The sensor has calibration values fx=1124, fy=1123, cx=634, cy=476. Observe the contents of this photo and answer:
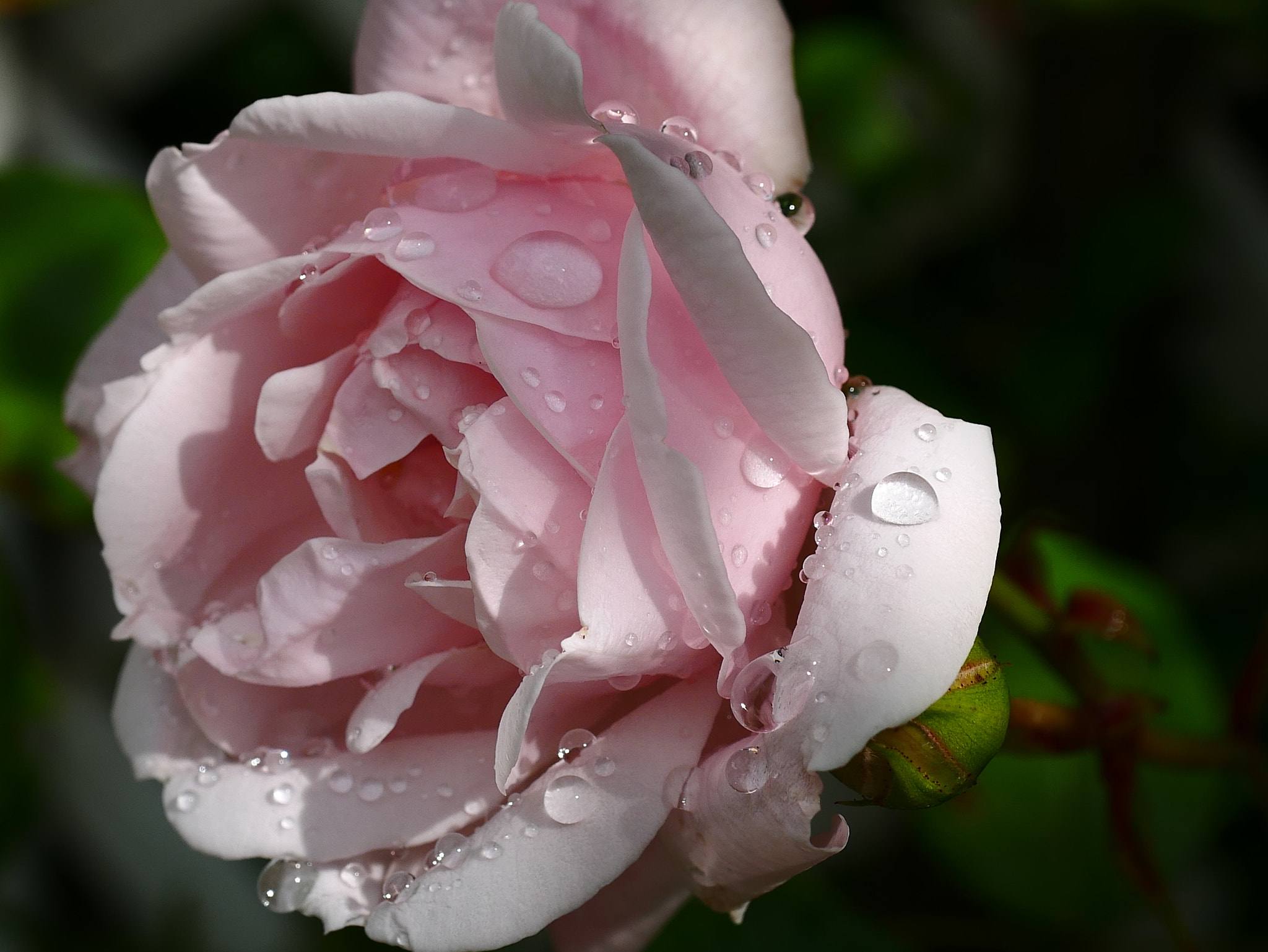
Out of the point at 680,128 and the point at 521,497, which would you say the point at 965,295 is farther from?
A: the point at 521,497

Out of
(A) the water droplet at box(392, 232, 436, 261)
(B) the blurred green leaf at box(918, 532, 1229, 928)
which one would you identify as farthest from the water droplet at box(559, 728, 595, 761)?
(B) the blurred green leaf at box(918, 532, 1229, 928)

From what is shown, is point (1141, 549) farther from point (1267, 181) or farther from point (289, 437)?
point (289, 437)

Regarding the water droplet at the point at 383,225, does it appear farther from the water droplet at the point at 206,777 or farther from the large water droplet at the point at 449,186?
the water droplet at the point at 206,777

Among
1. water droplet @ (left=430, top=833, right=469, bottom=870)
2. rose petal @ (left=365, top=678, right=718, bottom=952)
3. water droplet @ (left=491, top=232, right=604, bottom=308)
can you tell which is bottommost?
water droplet @ (left=430, top=833, right=469, bottom=870)

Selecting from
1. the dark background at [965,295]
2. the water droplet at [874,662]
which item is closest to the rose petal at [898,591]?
the water droplet at [874,662]

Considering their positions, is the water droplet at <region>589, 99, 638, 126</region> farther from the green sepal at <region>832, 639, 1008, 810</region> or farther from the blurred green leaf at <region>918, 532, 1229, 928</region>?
the blurred green leaf at <region>918, 532, 1229, 928</region>

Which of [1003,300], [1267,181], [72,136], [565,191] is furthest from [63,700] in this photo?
[1267,181]

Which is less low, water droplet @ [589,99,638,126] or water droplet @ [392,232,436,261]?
water droplet @ [589,99,638,126]

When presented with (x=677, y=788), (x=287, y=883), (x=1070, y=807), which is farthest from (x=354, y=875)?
(x=1070, y=807)
